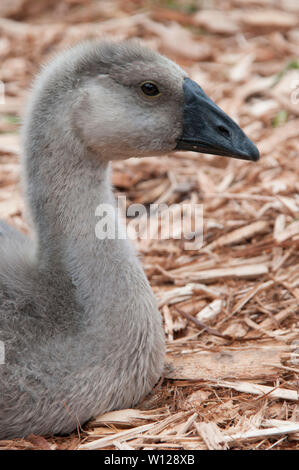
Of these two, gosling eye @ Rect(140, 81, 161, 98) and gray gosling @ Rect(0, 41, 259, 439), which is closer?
gray gosling @ Rect(0, 41, 259, 439)

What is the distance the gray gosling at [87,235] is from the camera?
2.76 m

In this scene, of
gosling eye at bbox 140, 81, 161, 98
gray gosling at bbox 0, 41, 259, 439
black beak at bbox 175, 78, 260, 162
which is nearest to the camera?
gray gosling at bbox 0, 41, 259, 439

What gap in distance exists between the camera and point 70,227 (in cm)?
293

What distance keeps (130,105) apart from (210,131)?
0.40m

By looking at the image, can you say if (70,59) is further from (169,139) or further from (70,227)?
(70,227)

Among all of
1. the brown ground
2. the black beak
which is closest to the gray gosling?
the black beak

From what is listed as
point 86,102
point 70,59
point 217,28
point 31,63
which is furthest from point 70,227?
point 217,28

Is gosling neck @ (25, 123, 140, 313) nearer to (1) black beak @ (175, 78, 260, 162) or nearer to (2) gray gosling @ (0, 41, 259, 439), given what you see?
(2) gray gosling @ (0, 41, 259, 439)

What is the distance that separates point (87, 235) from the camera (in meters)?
2.94

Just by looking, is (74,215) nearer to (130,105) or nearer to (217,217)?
(130,105)

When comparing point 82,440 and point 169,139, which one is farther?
point 169,139

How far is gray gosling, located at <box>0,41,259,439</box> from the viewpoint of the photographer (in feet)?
9.06

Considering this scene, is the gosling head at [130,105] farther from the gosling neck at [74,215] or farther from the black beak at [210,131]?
the gosling neck at [74,215]

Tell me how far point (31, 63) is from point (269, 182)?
3293mm
